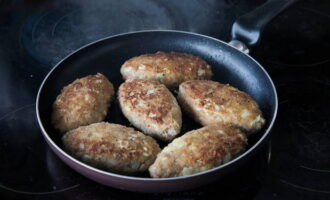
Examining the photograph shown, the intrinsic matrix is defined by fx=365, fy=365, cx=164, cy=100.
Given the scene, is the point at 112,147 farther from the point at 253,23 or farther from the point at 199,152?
the point at 253,23

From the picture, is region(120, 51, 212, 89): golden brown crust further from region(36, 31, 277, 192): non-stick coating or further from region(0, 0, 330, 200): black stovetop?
region(0, 0, 330, 200): black stovetop

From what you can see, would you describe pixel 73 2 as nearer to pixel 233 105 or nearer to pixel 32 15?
pixel 32 15

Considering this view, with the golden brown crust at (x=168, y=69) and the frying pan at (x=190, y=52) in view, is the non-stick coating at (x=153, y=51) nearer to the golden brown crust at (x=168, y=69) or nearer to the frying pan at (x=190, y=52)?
the frying pan at (x=190, y=52)

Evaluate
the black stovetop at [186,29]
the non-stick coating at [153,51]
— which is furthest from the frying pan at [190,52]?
the black stovetop at [186,29]

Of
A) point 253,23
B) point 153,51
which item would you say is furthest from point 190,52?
point 253,23

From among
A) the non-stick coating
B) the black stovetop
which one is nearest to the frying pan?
the non-stick coating

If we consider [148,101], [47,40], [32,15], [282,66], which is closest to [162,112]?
[148,101]
